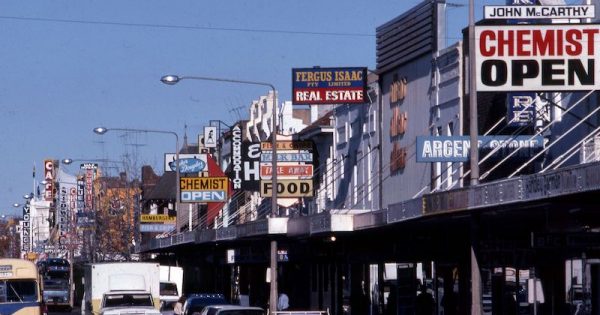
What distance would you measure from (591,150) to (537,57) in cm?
578

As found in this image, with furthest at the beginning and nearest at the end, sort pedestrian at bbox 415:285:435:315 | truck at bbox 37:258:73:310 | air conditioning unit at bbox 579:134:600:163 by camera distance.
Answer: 1. truck at bbox 37:258:73:310
2. pedestrian at bbox 415:285:435:315
3. air conditioning unit at bbox 579:134:600:163

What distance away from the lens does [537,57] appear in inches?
1104

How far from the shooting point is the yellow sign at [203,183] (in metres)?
59.1

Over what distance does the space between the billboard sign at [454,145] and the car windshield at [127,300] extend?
925cm

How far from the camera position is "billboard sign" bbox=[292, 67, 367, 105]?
45812 mm

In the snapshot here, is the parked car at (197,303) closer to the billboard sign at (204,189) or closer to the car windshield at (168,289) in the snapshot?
the car windshield at (168,289)

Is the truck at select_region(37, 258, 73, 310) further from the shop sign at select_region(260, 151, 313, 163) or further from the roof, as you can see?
the shop sign at select_region(260, 151, 313, 163)

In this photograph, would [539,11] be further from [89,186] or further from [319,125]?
[89,186]

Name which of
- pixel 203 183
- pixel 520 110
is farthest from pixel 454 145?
pixel 203 183

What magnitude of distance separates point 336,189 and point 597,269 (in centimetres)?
2626

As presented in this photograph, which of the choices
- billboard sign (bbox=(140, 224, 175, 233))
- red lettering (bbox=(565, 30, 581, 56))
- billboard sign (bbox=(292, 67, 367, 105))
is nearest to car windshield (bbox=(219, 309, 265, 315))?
red lettering (bbox=(565, 30, 581, 56))

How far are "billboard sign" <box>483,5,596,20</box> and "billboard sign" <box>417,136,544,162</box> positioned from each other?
4.69m

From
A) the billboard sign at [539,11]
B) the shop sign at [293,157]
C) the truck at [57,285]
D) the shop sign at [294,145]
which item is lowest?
the truck at [57,285]

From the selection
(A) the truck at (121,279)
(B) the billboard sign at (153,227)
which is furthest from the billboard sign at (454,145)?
(B) the billboard sign at (153,227)
